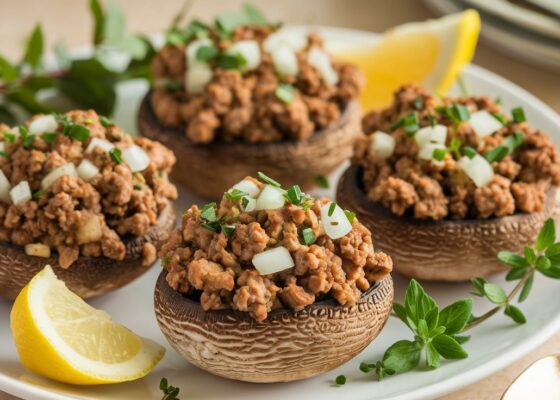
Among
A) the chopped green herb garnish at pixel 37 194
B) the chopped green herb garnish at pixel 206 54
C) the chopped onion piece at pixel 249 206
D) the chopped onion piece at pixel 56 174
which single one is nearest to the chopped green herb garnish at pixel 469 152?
the chopped onion piece at pixel 249 206

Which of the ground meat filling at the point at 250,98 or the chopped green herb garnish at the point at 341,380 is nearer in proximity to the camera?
the chopped green herb garnish at the point at 341,380

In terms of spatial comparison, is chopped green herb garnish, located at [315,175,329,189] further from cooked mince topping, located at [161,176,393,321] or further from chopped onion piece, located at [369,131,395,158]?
cooked mince topping, located at [161,176,393,321]

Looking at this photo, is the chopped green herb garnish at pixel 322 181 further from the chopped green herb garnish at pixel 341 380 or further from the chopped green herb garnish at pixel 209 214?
the chopped green herb garnish at pixel 341 380

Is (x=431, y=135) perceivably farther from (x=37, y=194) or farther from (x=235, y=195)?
(x=37, y=194)

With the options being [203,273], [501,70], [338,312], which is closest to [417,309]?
[338,312]

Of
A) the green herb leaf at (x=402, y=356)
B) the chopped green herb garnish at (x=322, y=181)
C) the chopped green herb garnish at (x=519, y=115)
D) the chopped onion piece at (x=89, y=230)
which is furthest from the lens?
the chopped green herb garnish at (x=322, y=181)

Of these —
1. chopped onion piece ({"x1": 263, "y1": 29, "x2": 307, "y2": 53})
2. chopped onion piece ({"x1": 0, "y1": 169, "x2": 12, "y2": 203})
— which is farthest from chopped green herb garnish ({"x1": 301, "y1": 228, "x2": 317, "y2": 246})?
chopped onion piece ({"x1": 263, "y1": 29, "x2": 307, "y2": 53})

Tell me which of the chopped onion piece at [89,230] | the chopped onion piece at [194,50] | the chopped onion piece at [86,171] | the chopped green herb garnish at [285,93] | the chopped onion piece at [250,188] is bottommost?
the chopped onion piece at [89,230]
